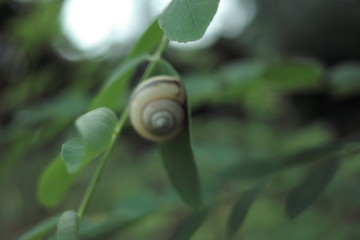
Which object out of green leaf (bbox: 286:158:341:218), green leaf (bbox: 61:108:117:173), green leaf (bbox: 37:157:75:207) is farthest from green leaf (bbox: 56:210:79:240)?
green leaf (bbox: 286:158:341:218)

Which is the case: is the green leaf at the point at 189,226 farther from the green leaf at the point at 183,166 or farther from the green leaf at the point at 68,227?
the green leaf at the point at 68,227

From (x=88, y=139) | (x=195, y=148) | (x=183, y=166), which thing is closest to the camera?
(x=88, y=139)

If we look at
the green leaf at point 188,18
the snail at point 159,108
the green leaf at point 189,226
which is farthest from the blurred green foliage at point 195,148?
the green leaf at point 188,18

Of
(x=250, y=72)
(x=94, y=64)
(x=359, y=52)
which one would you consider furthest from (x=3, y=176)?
(x=359, y=52)

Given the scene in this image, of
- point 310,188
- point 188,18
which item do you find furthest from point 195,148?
point 188,18

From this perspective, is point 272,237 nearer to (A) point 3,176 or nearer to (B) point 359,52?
(A) point 3,176

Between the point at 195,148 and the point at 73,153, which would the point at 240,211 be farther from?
the point at 195,148
